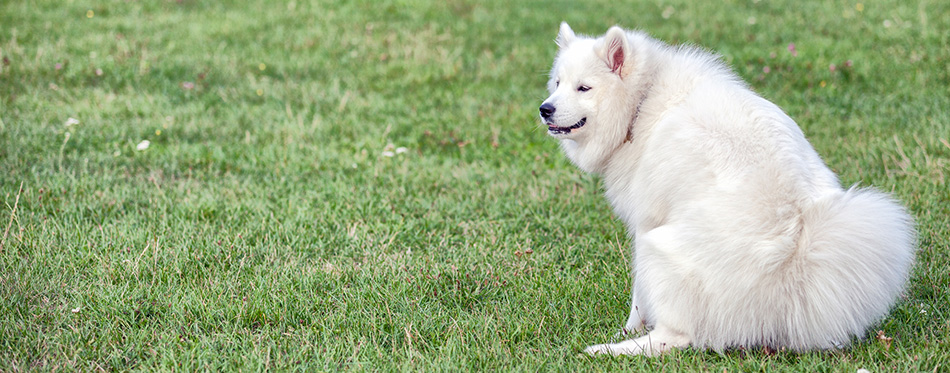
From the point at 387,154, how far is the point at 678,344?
314 cm

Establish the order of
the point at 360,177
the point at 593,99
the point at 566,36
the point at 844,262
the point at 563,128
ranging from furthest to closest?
the point at 360,177 < the point at 566,36 < the point at 563,128 < the point at 593,99 < the point at 844,262

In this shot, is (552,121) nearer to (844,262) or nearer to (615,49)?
(615,49)

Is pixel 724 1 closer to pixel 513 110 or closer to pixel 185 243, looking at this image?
pixel 513 110

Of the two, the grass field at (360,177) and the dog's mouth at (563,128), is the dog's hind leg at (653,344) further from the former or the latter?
the dog's mouth at (563,128)

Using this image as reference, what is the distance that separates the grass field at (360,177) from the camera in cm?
311

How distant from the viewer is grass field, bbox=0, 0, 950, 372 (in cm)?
311

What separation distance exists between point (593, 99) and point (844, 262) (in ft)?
4.15

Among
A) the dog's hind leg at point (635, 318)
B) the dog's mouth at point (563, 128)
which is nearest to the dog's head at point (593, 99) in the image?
the dog's mouth at point (563, 128)

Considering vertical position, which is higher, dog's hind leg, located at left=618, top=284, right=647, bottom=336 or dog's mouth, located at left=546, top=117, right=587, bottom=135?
dog's mouth, located at left=546, top=117, right=587, bottom=135

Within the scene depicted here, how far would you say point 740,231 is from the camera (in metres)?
2.66

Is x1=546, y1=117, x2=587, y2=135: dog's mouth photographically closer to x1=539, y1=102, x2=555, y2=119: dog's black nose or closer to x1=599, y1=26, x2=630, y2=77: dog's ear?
x1=539, y1=102, x2=555, y2=119: dog's black nose

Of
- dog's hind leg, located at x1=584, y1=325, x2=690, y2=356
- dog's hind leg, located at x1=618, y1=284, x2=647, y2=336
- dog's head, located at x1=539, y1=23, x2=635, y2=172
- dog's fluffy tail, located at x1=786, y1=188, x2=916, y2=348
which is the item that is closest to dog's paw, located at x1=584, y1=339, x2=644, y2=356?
dog's hind leg, located at x1=584, y1=325, x2=690, y2=356

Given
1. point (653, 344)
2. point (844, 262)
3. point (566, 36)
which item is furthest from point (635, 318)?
point (566, 36)

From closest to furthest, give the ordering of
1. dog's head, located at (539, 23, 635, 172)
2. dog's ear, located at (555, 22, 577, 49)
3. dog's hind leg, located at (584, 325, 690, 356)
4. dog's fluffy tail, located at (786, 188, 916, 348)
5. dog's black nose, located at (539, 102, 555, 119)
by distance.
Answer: dog's fluffy tail, located at (786, 188, 916, 348) < dog's hind leg, located at (584, 325, 690, 356) < dog's head, located at (539, 23, 635, 172) < dog's black nose, located at (539, 102, 555, 119) < dog's ear, located at (555, 22, 577, 49)
